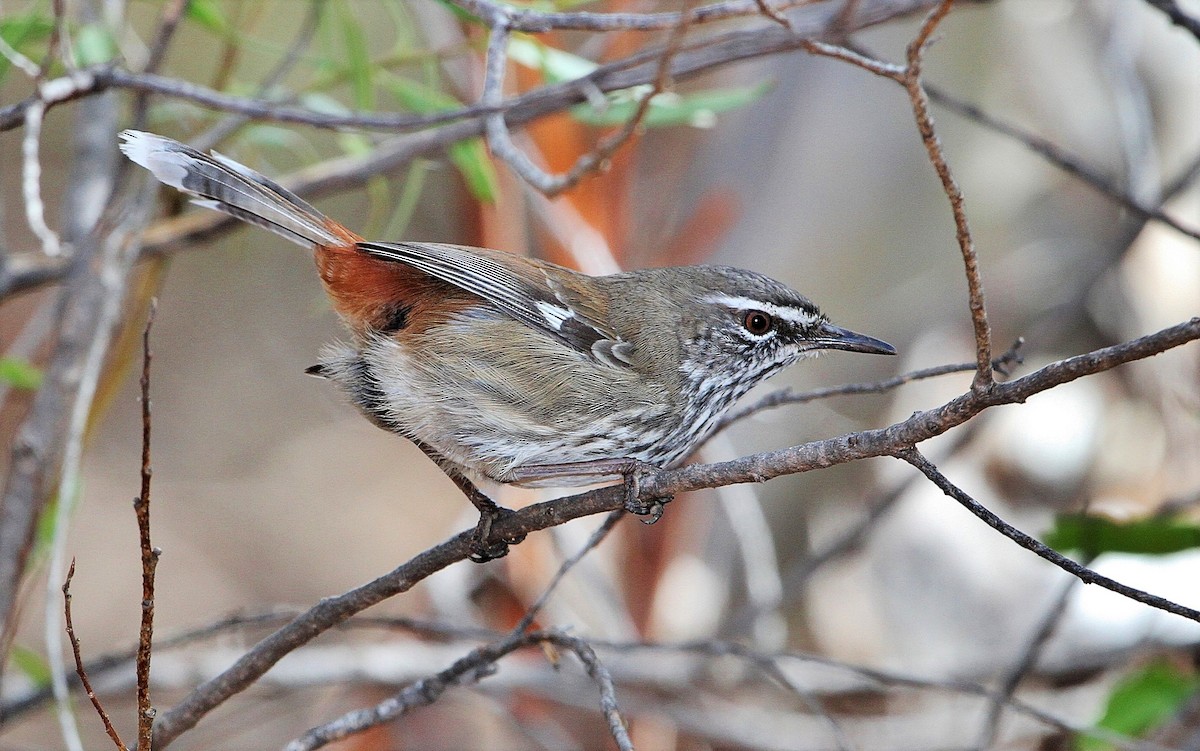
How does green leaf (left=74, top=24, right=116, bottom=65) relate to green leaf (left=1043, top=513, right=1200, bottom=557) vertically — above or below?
above

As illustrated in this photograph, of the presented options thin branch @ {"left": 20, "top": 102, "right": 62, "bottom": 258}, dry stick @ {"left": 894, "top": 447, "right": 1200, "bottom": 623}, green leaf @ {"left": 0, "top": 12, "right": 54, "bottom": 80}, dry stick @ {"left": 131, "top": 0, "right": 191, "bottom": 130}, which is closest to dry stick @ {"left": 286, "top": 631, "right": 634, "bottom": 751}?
dry stick @ {"left": 894, "top": 447, "right": 1200, "bottom": 623}

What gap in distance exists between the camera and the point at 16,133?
6422 mm

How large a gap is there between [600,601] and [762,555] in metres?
1.08

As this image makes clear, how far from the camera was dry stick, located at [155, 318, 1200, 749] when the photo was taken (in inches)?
62.6

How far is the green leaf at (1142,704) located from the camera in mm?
3588

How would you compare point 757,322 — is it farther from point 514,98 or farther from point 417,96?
point 417,96

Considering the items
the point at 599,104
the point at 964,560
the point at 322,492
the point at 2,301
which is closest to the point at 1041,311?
the point at 964,560

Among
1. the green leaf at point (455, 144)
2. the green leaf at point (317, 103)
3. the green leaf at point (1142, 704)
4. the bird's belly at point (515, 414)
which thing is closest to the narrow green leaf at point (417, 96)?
the green leaf at point (455, 144)

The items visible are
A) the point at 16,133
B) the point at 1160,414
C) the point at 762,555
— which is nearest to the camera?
the point at 762,555

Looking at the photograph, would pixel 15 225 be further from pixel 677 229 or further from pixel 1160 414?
pixel 1160 414

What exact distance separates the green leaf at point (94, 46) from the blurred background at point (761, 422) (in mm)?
895

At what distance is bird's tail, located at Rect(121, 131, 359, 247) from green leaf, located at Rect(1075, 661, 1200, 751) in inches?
120

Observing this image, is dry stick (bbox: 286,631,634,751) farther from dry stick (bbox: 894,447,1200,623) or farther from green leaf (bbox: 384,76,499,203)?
green leaf (bbox: 384,76,499,203)

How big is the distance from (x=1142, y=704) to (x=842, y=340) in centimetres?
170
